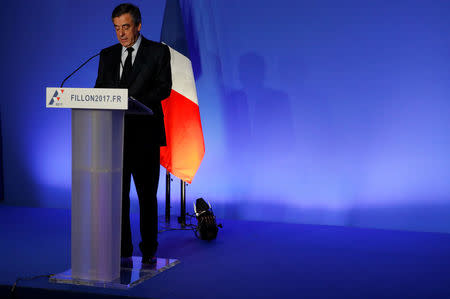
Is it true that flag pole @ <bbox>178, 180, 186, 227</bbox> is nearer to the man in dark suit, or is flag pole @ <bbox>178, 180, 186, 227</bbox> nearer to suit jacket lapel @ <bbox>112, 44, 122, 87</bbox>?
the man in dark suit

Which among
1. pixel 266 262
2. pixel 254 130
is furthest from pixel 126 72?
pixel 254 130

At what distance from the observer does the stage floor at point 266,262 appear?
208 centimetres

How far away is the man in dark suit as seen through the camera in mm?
2393

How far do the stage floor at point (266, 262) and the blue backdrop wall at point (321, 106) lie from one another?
0.32 meters

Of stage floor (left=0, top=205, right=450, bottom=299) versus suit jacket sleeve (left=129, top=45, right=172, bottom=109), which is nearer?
stage floor (left=0, top=205, right=450, bottom=299)

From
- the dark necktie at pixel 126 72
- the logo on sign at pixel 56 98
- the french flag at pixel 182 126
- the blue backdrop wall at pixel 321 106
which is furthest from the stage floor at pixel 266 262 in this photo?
the dark necktie at pixel 126 72

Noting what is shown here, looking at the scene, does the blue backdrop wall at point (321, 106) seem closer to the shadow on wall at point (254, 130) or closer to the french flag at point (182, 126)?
the shadow on wall at point (254, 130)

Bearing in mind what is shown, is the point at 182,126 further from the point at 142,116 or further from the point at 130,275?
the point at 130,275

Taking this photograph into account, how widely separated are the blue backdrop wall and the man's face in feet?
6.92

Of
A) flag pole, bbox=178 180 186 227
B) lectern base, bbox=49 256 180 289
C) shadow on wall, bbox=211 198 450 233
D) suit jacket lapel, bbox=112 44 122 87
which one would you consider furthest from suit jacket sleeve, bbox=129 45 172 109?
shadow on wall, bbox=211 198 450 233

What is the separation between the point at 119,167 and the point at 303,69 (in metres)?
2.57

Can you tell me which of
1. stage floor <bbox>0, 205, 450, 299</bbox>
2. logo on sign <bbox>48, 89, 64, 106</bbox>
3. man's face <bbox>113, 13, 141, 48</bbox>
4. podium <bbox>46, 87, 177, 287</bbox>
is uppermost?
man's face <bbox>113, 13, 141, 48</bbox>

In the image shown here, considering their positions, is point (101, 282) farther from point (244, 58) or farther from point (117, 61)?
point (244, 58)

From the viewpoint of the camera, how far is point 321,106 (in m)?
4.19
